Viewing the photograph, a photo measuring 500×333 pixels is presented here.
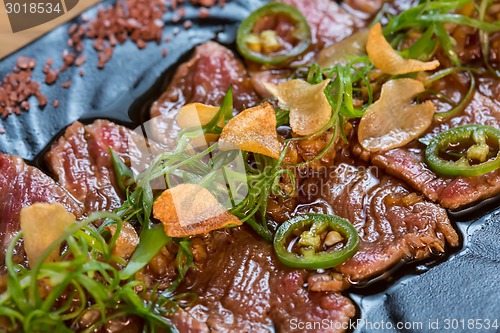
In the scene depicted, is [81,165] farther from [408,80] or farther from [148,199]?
[408,80]

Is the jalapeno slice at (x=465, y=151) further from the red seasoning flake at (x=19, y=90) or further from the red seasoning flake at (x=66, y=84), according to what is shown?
the red seasoning flake at (x=19, y=90)

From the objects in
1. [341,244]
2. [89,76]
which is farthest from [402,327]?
[89,76]

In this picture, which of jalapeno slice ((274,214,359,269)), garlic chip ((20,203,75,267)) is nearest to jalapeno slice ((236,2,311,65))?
jalapeno slice ((274,214,359,269))

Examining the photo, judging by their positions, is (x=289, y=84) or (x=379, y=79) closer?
(x=289, y=84)

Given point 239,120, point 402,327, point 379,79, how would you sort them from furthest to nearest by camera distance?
point 379,79
point 239,120
point 402,327

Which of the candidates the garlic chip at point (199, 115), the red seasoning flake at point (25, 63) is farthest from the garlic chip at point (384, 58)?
the red seasoning flake at point (25, 63)

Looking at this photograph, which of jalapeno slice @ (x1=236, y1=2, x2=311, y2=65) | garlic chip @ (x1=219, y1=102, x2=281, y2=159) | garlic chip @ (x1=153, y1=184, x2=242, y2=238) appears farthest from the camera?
jalapeno slice @ (x1=236, y1=2, x2=311, y2=65)

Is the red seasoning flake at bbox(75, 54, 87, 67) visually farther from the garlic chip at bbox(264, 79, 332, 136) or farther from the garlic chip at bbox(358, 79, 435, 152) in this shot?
the garlic chip at bbox(358, 79, 435, 152)
